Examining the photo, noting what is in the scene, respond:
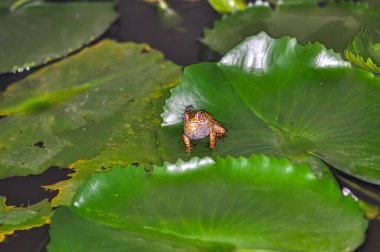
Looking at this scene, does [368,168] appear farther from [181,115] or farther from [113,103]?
[113,103]

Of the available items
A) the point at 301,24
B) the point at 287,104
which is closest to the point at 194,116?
the point at 287,104

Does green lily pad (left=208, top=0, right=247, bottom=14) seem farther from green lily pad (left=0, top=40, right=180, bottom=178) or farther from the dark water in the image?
green lily pad (left=0, top=40, right=180, bottom=178)

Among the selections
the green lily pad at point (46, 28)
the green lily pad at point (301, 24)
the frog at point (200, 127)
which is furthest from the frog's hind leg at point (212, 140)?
the green lily pad at point (46, 28)

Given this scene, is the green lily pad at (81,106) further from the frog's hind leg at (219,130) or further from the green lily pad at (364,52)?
the green lily pad at (364,52)

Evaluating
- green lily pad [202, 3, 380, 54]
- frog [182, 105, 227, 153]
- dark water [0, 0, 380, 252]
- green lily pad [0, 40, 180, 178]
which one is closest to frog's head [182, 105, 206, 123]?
frog [182, 105, 227, 153]

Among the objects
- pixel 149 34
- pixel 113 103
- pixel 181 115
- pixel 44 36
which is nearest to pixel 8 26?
pixel 44 36
